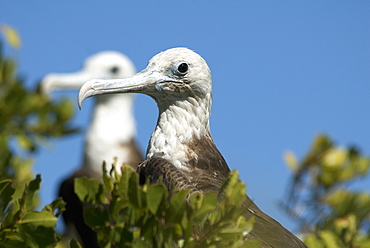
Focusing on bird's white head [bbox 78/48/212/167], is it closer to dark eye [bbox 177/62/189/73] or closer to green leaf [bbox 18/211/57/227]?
dark eye [bbox 177/62/189/73]

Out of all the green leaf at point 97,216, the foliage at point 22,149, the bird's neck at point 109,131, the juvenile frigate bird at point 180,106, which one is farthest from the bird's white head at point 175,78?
the bird's neck at point 109,131

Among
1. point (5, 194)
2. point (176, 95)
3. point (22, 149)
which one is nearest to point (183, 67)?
point (176, 95)

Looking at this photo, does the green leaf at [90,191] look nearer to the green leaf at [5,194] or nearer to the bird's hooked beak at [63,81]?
the green leaf at [5,194]

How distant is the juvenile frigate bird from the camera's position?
3141 millimetres

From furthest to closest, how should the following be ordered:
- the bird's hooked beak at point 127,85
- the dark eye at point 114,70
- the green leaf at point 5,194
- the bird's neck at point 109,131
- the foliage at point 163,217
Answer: the dark eye at point 114,70
the bird's neck at point 109,131
the bird's hooked beak at point 127,85
the green leaf at point 5,194
the foliage at point 163,217

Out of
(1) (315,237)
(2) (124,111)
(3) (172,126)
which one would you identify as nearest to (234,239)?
(1) (315,237)

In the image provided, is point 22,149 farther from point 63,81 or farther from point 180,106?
point 63,81

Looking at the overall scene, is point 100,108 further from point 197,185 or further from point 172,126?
point 197,185

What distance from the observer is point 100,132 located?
6.84 metres

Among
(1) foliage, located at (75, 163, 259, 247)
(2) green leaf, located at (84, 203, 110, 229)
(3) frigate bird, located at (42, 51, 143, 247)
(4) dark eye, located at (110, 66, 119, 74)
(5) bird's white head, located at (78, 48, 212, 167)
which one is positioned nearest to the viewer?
(1) foliage, located at (75, 163, 259, 247)

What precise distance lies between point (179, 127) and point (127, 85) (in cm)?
33

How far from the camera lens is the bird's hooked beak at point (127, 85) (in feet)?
9.95

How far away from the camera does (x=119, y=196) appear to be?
6.62ft

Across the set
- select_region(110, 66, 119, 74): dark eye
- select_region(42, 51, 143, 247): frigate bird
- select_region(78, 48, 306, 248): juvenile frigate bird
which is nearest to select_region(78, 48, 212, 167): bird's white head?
select_region(78, 48, 306, 248): juvenile frigate bird
